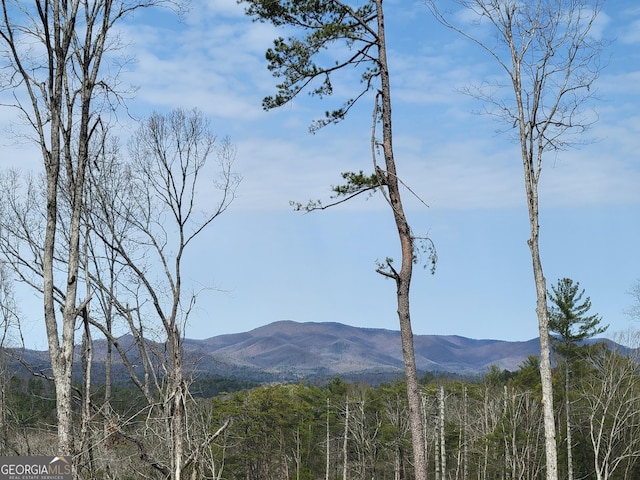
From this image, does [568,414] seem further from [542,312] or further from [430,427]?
[542,312]

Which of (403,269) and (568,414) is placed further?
(568,414)

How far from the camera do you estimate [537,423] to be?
31781mm

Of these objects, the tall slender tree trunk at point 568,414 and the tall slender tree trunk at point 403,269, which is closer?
the tall slender tree trunk at point 403,269

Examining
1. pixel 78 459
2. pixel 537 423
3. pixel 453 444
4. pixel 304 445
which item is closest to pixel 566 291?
pixel 537 423

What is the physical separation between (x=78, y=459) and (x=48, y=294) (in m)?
1.93

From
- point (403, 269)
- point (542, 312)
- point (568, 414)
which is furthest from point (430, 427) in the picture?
point (403, 269)

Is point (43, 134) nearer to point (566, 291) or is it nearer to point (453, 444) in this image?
point (566, 291)

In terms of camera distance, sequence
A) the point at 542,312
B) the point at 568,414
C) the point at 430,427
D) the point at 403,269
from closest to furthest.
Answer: the point at 403,269, the point at 542,312, the point at 568,414, the point at 430,427

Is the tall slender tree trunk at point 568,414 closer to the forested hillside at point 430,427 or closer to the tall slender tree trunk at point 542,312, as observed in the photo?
the forested hillside at point 430,427

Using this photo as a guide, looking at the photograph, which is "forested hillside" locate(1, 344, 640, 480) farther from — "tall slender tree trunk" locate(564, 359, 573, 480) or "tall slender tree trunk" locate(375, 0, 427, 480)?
"tall slender tree trunk" locate(375, 0, 427, 480)

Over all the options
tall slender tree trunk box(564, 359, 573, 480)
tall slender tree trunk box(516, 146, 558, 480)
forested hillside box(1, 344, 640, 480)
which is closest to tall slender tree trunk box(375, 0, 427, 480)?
tall slender tree trunk box(516, 146, 558, 480)

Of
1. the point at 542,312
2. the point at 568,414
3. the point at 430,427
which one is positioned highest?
the point at 542,312

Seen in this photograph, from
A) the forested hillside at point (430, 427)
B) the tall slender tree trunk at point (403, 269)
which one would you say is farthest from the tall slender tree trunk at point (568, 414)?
the tall slender tree trunk at point (403, 269)

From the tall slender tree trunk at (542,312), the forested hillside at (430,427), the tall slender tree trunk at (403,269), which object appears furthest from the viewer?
the forested hillside at (430,427)
